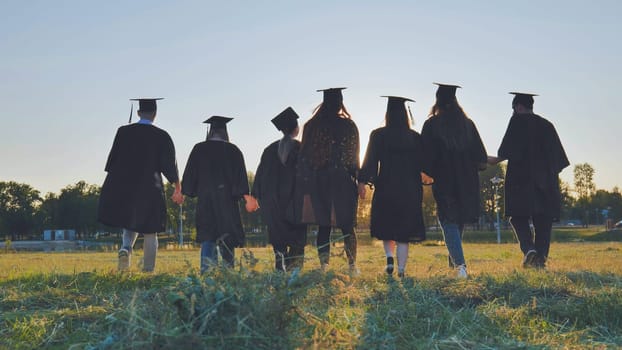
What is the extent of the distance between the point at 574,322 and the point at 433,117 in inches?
172

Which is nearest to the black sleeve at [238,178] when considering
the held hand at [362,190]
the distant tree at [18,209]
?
the held hand at [362,190]

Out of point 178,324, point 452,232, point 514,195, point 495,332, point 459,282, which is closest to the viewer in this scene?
point 178,324

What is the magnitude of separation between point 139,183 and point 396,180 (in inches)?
145

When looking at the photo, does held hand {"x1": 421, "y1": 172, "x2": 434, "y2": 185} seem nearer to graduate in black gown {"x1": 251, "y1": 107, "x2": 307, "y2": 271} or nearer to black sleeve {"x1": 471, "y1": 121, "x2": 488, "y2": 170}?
black sleeve {"x1": 471, "y1": 121, "x2": 488, "y2": 170}

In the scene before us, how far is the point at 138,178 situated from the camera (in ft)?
30.6

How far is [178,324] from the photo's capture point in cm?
334

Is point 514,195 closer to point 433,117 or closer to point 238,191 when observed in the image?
point 433,117

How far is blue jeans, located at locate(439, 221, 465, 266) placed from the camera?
835 cm

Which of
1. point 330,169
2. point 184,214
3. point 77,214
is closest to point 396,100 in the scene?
point 330,169

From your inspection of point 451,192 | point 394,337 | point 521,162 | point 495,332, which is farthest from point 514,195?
point 394,337

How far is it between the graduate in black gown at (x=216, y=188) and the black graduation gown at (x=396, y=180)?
203cm

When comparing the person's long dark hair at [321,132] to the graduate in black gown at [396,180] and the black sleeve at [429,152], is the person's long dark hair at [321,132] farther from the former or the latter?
the black sleeve at [429,152]

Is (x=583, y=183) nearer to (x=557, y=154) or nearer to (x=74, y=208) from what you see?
(x=74, y=208)

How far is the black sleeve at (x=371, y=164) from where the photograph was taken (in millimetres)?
8484
